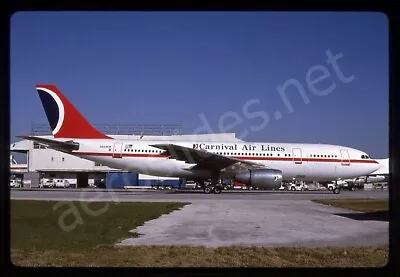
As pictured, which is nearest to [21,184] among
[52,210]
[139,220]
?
[52,210]

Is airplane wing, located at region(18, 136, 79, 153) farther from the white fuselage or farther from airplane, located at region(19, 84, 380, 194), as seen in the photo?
the white fuselage

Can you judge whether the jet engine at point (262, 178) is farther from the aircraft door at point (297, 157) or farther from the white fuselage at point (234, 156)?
the aircraft door at point (297, 157)

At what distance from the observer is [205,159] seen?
33.1 m

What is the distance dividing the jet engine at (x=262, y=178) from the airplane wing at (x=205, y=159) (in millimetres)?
2408

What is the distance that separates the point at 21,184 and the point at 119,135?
488 inches

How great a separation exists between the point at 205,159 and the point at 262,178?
4.56 m

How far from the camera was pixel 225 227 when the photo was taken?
13.0m

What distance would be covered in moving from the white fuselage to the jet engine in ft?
10.9

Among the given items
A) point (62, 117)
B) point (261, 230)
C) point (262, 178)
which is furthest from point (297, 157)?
point (261, 230)

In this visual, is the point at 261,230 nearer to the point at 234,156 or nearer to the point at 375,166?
the point at 234,156

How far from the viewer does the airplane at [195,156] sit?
1329 inches

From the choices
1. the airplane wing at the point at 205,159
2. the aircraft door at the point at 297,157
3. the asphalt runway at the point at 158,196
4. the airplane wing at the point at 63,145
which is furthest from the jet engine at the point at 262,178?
the airplane wing at the point at 63,145

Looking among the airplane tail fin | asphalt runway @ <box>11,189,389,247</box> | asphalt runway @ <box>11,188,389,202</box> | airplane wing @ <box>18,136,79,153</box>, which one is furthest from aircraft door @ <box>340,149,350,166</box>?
asphalt runway @ <box>11,189,389,247</box>
